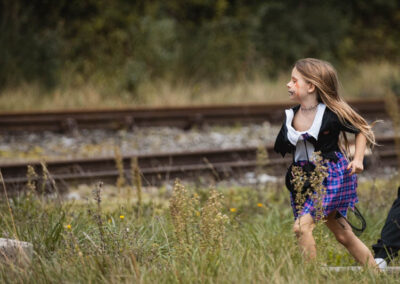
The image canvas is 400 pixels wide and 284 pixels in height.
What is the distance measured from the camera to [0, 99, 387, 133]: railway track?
32.1 ft

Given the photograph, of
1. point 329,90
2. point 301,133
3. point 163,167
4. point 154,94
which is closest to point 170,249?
point 301,133

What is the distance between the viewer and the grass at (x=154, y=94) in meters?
12.2

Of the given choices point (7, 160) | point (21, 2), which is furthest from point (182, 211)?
point (21, 2)

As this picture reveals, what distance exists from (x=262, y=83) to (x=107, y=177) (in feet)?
30.0

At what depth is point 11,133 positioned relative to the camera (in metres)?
9.74

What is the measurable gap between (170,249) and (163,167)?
10.9 ft

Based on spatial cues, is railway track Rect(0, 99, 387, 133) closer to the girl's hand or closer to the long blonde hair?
the long blonde hair

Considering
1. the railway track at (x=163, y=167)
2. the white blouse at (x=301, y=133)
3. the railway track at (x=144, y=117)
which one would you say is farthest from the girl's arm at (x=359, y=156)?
the railway track at (x=144, y=117)

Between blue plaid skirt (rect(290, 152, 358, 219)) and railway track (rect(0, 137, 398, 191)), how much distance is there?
272 centimetres

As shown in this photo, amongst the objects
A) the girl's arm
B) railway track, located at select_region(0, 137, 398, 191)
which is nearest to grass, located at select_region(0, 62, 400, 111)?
railway track, located at select_region(0, 137, 398, 191)

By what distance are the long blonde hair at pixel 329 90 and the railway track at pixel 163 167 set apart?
2685 mm

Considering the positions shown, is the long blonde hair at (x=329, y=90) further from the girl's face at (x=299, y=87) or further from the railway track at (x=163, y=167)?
the railway track at (x=163, y=167)

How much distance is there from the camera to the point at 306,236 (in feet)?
11.9

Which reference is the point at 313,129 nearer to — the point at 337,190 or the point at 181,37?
the point at 337,190
